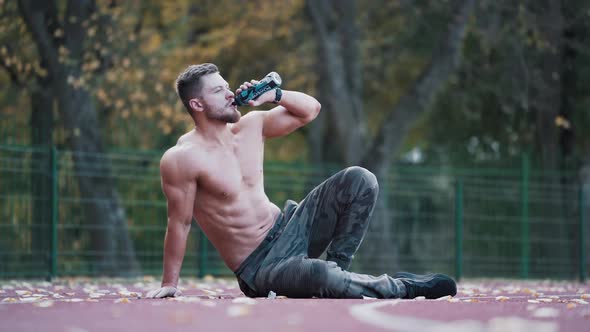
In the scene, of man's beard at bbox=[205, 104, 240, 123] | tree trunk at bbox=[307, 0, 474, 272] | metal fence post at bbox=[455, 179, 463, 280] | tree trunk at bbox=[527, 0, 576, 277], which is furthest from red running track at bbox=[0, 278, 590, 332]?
tree trunk at bbox=[527, 0, 576, 277]

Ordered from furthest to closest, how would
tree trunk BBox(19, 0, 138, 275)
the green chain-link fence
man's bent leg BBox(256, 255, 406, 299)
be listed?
tree trunk BBox(19, 0, 138, 275) → the green chain-link fence → man's bent leg BBox(256, 255, 406, 299)

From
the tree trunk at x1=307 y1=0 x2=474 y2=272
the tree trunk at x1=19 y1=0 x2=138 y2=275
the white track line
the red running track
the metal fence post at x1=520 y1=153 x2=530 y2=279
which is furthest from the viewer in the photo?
the metal fence post at x1=520 y1=153 x2=530 y2=279

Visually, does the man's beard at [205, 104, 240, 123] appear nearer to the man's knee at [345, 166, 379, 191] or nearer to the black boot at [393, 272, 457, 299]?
the man's knee at [345, 166, 379, 191]

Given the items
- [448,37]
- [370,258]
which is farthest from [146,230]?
[448,37]

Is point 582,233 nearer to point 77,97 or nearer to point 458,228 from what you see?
point 458,228

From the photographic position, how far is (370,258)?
58.6 feet

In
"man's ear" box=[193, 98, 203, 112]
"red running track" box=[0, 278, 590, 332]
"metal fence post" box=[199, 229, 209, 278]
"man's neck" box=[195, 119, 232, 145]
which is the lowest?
"metal fence post" box=[199, 229, 209, 278]

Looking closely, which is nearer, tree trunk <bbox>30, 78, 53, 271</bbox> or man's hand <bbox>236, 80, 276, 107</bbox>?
man's hand <bbox>236, 80, 276, 107</bbox>

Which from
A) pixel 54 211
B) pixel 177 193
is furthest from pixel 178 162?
pixel 54 211

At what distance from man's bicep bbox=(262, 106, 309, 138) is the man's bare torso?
238 mm

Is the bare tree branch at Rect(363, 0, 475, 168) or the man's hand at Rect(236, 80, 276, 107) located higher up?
the bare tree branch at Rect(363, 0, 475, 168)

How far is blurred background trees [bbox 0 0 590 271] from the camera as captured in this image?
58.0 feet

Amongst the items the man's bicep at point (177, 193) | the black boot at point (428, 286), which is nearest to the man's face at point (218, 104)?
the man's bicep at point (177, 193)

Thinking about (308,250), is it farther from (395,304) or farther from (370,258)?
(370,258)
